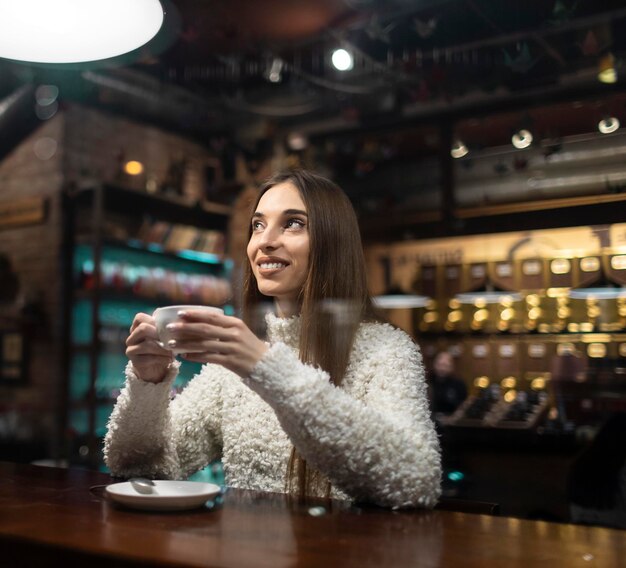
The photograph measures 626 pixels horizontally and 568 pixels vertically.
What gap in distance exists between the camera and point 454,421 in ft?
10.6

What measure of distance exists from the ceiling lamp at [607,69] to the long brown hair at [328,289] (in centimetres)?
153

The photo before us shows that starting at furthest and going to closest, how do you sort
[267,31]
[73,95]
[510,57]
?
[73,95] < [267,31] < [510,57]

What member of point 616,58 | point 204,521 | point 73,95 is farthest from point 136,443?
point 73,95

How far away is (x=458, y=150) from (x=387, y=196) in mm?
521

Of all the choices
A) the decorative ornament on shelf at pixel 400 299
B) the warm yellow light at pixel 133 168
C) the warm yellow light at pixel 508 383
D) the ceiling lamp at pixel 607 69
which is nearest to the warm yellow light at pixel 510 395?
the warm yellow light at pixel 508 383

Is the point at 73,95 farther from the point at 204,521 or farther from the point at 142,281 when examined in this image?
the point at 204,521

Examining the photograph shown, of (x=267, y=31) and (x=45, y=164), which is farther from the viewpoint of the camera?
(x=45, y=164)

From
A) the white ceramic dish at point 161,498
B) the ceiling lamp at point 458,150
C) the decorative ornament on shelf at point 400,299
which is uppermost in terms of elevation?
the ceiling lamp at point 458,150

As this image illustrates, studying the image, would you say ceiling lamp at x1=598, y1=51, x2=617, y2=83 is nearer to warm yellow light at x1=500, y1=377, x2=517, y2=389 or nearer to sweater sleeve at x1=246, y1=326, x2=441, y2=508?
warm yellow light at x1=500, y1=377, x2=517, y2=389

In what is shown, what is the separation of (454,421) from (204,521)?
7.58 ft

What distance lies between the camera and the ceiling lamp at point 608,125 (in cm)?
259

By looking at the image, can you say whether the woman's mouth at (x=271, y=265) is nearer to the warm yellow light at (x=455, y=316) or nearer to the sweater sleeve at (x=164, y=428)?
the sweater sleeve at (x=164, y=428)

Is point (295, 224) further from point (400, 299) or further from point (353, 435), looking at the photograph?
point (400, 299)

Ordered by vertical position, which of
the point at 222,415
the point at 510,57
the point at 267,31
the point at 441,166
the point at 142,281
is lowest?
the point at 222,415
